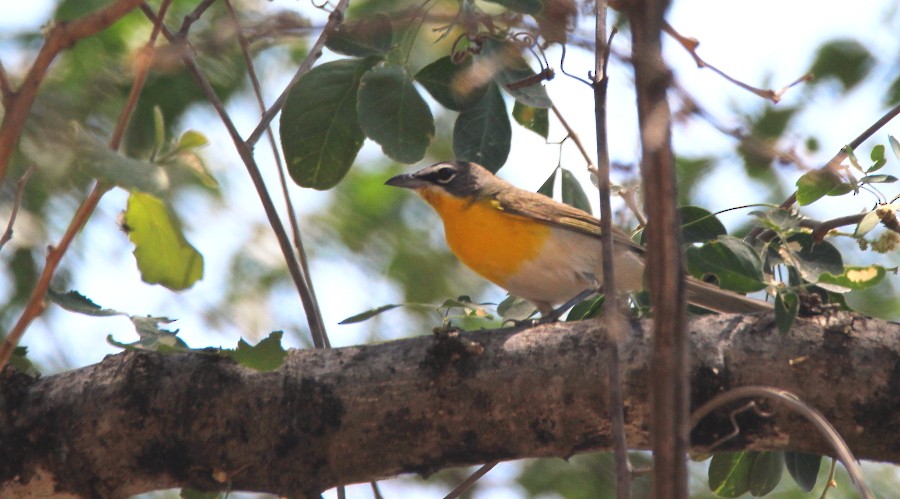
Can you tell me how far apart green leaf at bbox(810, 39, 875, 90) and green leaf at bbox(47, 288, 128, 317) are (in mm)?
3949

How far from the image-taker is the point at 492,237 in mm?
4930

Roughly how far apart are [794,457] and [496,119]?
1.61 metres

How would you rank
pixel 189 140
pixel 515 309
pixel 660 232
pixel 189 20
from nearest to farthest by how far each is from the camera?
pixel 660 232 < pixel 189 140 < pixel 189 20 < pixel 515 309

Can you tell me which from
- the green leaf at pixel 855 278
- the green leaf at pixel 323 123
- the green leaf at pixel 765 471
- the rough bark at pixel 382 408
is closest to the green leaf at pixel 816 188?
the green leaf at pixel 855 278

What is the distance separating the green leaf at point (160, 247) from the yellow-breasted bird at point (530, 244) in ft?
8.51

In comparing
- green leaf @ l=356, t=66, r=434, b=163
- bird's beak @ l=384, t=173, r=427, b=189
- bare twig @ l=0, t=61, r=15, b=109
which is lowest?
bare twig @ l=0, t=61, r=15, b=109

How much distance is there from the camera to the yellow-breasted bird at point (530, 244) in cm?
478

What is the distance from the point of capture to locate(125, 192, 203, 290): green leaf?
2.05 meters

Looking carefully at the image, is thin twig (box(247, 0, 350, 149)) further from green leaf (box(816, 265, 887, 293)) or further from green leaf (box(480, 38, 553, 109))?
green leaf (box(816, 265, 887, 293))

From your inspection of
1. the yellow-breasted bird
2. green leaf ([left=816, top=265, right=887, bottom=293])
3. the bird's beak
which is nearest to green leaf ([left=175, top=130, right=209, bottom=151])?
green leaf ([left=816, top=265, right=887, bottom=293])

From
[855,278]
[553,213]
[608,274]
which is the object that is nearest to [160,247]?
[608,274]

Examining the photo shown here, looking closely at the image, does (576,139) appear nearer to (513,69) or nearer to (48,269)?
(513,69)

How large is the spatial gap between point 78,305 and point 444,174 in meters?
2.89

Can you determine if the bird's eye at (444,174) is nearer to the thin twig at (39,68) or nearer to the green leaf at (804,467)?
the green leaf at (804,467)
